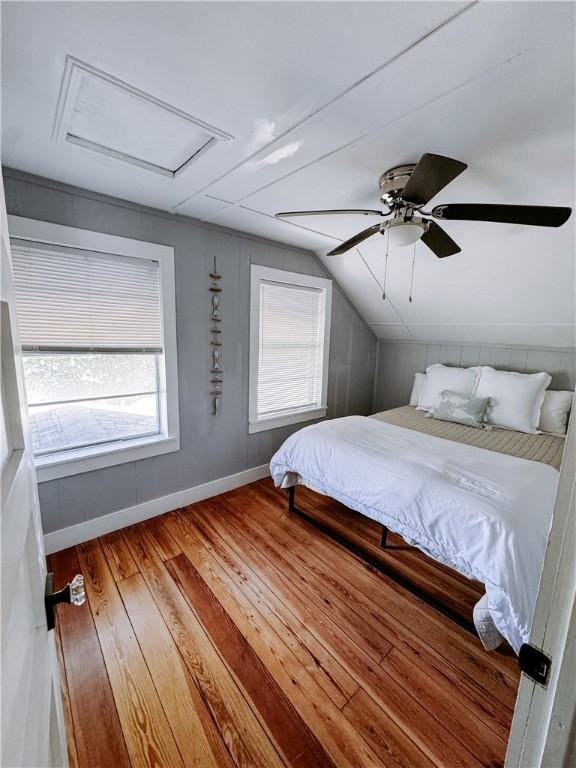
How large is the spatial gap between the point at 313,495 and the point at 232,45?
2881 mm

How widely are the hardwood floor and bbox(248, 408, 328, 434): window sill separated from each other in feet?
3.63

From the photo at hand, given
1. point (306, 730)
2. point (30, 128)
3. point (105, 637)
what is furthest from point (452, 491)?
point (30, 128)

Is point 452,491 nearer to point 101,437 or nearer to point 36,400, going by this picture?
point 101,437

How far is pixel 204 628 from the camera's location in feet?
5.32

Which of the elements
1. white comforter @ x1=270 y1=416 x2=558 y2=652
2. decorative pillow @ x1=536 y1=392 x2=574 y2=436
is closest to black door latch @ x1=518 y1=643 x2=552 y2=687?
white comforter @ x1=270 y1=416 x2=558 y2=652

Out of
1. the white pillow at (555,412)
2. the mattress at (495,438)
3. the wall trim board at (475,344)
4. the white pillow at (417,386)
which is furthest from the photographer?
the white pillow at (417,386)

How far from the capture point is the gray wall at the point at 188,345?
199 cm

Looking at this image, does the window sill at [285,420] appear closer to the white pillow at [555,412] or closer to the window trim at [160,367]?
the window trim at [160,367]

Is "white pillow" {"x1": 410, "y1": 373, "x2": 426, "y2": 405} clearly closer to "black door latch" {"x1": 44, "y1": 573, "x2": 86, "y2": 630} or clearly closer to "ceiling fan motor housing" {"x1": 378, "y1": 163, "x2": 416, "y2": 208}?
"ceiling fan motor housing" {"x1": 378, "y1": 163, "x2": 416, "y2": 208}

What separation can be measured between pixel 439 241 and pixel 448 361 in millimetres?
2208

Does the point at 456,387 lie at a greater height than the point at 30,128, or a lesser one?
lesser

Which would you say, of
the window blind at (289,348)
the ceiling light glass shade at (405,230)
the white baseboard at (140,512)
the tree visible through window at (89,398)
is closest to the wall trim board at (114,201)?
the window blind at (289,348)

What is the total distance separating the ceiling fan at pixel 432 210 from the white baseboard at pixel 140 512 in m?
2.30

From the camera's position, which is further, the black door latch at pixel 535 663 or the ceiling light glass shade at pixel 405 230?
the ceiling light glass shade at pixel 405 230
